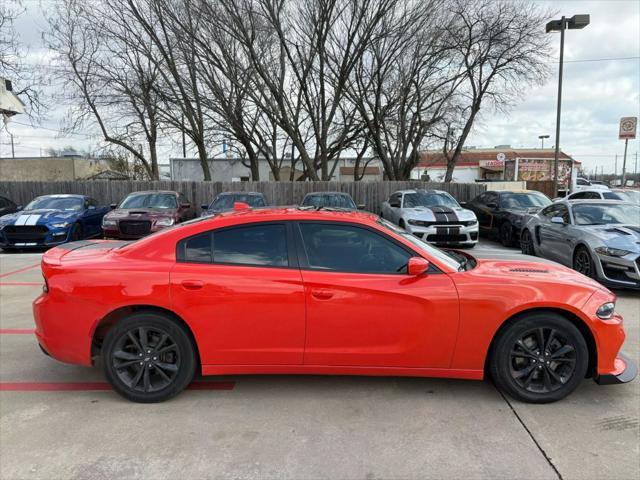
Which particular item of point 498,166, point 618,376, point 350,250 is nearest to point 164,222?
point 350,250

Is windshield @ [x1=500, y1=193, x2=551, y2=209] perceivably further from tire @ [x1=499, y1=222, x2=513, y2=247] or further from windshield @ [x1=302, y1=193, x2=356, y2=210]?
windshield @ [x1=302, y1=193, x2=356, y2=210]

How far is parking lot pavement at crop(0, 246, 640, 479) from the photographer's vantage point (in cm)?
247

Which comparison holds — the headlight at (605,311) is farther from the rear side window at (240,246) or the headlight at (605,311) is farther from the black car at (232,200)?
the black car at (232,200)

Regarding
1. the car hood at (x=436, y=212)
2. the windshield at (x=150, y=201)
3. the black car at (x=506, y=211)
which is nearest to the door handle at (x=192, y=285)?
the car hood at (x=436, y=212)

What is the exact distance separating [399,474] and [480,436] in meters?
0.71

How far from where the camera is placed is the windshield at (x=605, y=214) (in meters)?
7.07

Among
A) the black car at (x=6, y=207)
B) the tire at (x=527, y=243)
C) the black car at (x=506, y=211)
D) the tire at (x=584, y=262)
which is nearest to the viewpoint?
the tire at (x=584, y=262)

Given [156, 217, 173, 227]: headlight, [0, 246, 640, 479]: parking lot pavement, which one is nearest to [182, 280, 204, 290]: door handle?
[0, 246, 640, 479]: parking lot pavement

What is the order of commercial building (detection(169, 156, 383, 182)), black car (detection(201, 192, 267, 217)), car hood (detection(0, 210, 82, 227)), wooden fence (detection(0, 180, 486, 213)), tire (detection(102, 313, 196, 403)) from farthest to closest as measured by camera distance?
1. commercial building (detection(169, 156, 383, 182))
2. wooden fence (detection(0, 180, 486, 213))
3. black car (detection(201, 192, 267, 217))
4. car hood (detection(0, 210, 82, 227))
5. tire (detection(102, 313, 196, 403))

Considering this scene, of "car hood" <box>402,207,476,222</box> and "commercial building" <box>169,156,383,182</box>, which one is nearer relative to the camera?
"car hood" <box>402,207,476,222</box>

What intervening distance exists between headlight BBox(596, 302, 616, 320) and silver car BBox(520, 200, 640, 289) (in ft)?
11.7

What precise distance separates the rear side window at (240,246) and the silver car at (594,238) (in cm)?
534

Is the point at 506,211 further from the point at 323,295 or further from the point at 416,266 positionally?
the point at 323,295

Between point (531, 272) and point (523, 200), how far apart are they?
1008 centimetres
